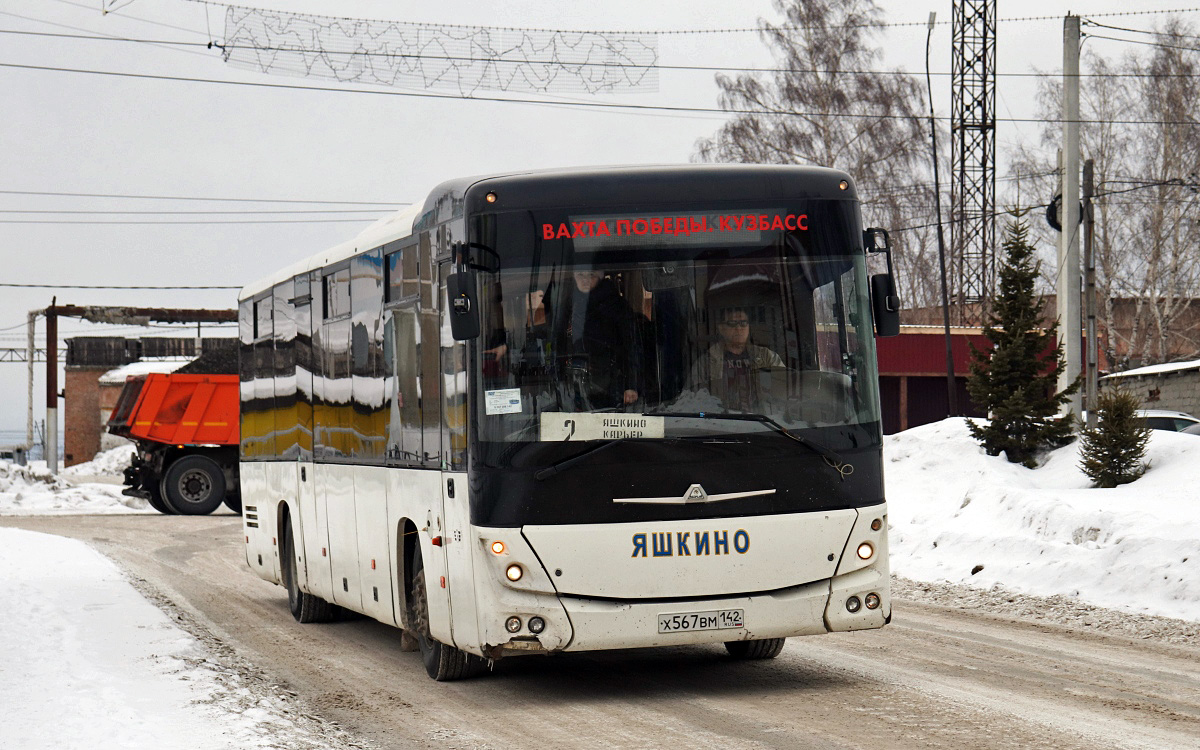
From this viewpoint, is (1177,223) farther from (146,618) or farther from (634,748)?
(634,748)

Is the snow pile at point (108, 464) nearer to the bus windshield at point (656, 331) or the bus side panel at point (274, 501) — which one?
the bus side panel at point (274, 501)

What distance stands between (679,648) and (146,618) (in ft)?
16.8

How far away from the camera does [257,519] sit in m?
14.7

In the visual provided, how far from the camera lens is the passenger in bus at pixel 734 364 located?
26.9ft

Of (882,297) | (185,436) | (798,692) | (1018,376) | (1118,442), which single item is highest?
(882,297)

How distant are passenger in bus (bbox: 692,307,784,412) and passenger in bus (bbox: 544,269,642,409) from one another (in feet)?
1.30

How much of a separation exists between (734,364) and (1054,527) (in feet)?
25.4

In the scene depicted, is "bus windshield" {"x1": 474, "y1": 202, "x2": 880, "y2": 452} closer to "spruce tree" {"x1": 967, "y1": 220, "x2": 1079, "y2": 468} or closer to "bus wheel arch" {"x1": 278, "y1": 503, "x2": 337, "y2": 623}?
"bus wheel arch" {"x1": 278, "y1": 503, "x2": 337, "y2": 623}

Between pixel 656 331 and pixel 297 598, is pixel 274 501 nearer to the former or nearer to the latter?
pixel 297 598

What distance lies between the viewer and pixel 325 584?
12.0 metres

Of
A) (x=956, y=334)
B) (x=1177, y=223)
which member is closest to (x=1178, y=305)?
(x=1177, y=223)

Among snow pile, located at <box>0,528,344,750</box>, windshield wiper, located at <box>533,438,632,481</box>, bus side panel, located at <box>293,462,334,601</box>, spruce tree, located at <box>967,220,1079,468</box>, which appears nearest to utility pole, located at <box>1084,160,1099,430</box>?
Result: spruce tree, located at <box>967,220,1079,468</box>

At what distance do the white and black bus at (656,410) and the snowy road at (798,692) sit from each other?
45 centimetres

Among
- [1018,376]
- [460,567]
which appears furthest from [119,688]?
[1018,376]
